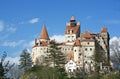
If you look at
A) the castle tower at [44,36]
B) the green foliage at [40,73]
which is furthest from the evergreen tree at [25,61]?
Answer: the castle tower at [44,36]

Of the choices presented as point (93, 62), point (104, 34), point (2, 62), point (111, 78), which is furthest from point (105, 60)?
point (2, 62)

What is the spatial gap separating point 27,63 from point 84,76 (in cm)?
1772

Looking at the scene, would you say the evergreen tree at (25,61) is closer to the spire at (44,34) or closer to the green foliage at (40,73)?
the green foliage at (40,73)

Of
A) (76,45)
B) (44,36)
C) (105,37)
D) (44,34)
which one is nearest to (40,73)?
(76,45)

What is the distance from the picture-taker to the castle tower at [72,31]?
103 m

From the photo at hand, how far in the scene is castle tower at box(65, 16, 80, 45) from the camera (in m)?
103

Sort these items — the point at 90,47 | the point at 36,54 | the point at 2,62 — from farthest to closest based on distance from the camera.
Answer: the point at 36,54 → the point at 90,47 → the point at 2,62

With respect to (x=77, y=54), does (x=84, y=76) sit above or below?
below

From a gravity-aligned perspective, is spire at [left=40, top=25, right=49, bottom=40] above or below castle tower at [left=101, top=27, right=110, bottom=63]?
above

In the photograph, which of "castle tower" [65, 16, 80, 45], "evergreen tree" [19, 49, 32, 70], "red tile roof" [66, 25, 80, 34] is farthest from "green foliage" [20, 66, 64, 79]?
"red tile roof" [66, 25, 80, 34]

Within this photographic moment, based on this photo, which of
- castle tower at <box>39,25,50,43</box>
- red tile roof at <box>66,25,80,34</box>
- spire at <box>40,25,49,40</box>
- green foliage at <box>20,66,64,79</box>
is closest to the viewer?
green foliage at <box>20,66,64,79</box>

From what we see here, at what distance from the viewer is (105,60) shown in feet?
295

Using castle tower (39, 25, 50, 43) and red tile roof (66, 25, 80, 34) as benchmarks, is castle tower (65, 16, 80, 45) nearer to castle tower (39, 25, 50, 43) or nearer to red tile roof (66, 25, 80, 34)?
red tile roof (66, 25, 80, 34)

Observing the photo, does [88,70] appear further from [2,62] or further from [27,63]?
[2,62]
